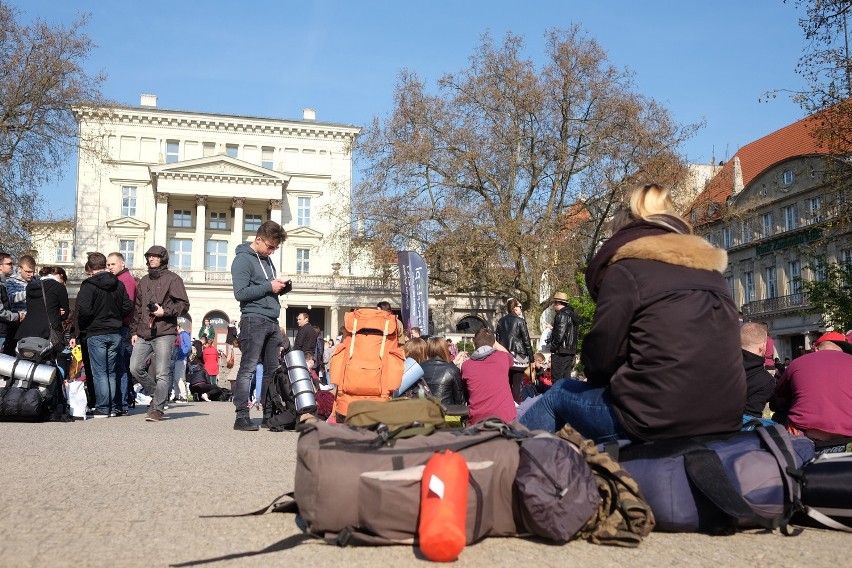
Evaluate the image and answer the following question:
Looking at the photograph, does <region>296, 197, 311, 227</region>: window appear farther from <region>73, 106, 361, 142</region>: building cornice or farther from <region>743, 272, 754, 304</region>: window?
<region>743, 272, 754, 304</region>: window

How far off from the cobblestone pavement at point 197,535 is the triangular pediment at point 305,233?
6569cm

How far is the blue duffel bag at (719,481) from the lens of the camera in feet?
12.2

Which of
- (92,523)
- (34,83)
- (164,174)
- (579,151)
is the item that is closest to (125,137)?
(164,174)

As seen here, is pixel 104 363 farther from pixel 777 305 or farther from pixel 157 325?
pixel 777 305

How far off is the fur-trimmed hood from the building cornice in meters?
65.2

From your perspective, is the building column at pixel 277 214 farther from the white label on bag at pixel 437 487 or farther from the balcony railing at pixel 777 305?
the white label on bag at pixel 437 487

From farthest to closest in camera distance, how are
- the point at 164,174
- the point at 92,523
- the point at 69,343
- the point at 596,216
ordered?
the point at 164,174 < the point at 596,216 < the point at 69,343 < the point at 92,523

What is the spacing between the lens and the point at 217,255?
71188 mm

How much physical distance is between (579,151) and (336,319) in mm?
33862

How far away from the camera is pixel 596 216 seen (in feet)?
130

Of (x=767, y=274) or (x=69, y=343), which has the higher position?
(x=767, y=274)

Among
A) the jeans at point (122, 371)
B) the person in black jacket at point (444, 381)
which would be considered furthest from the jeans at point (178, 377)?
the person in black jacket at point (444, 381)

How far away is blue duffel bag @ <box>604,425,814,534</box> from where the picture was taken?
3729mm

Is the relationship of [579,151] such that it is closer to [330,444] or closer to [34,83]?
[34,83]
